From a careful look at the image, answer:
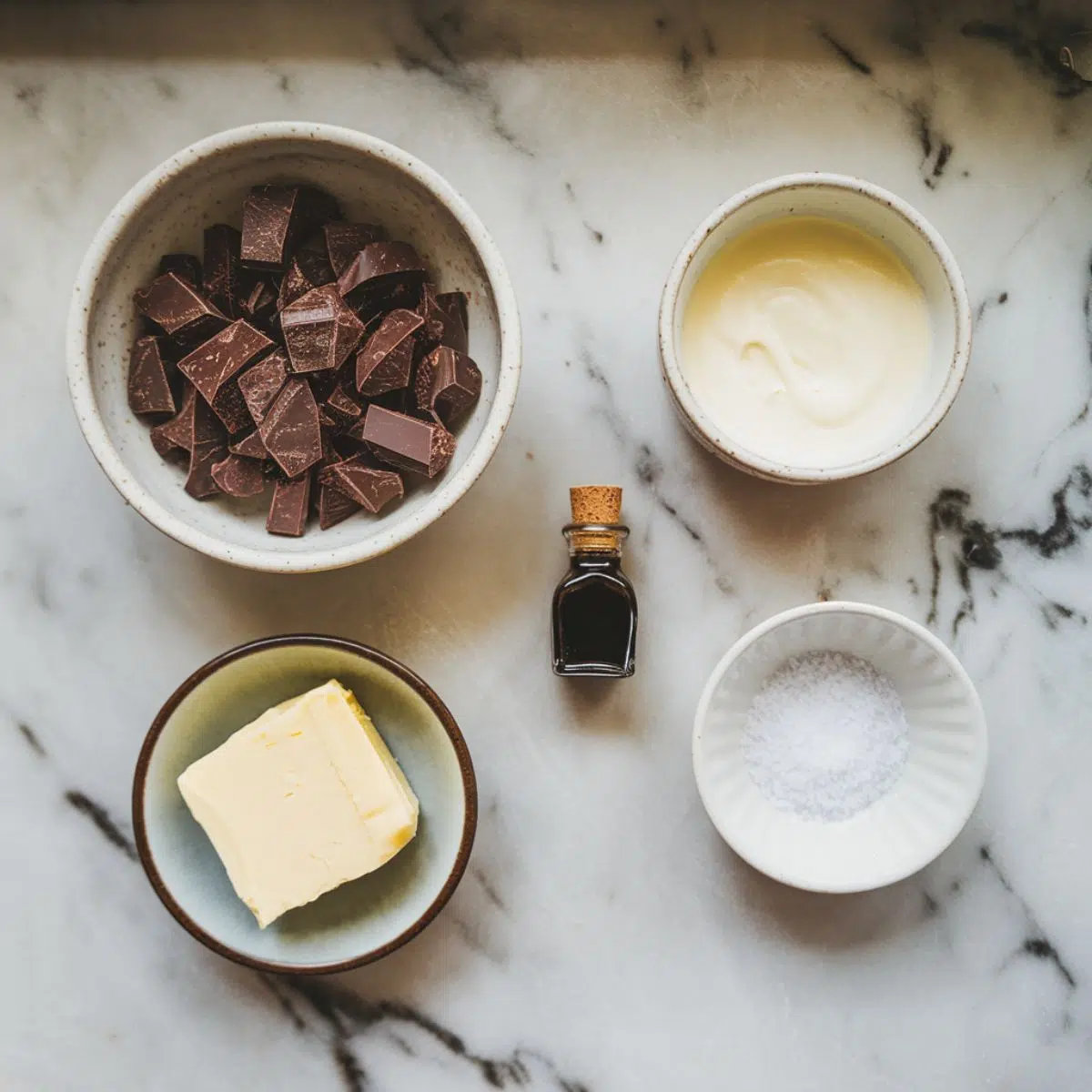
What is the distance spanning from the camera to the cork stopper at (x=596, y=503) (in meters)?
1.11

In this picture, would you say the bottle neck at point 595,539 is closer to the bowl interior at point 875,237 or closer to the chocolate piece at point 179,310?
the bowl interior at point 875,237

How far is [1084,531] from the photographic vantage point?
48.9 inches

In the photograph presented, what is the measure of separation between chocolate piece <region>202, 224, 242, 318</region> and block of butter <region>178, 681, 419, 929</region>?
42cm

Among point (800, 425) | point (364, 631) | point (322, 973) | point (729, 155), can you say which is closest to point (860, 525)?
point (800, 425)

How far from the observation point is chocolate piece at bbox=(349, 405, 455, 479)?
102 centimetres

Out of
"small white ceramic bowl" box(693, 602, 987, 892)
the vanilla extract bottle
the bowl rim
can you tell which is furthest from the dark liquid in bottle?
the bowl rim

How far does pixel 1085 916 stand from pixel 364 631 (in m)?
0.95

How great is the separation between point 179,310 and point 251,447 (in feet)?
0.51

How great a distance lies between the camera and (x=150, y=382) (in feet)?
3.44

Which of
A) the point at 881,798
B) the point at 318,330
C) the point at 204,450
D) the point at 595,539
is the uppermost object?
the point at 318,330

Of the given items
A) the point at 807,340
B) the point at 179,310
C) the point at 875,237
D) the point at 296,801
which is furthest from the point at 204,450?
the point at 875,237

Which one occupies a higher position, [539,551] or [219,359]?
[219,359]

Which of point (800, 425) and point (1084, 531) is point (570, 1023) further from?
point (1084, 531)

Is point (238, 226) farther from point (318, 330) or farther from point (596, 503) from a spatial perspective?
point (596, 503)
